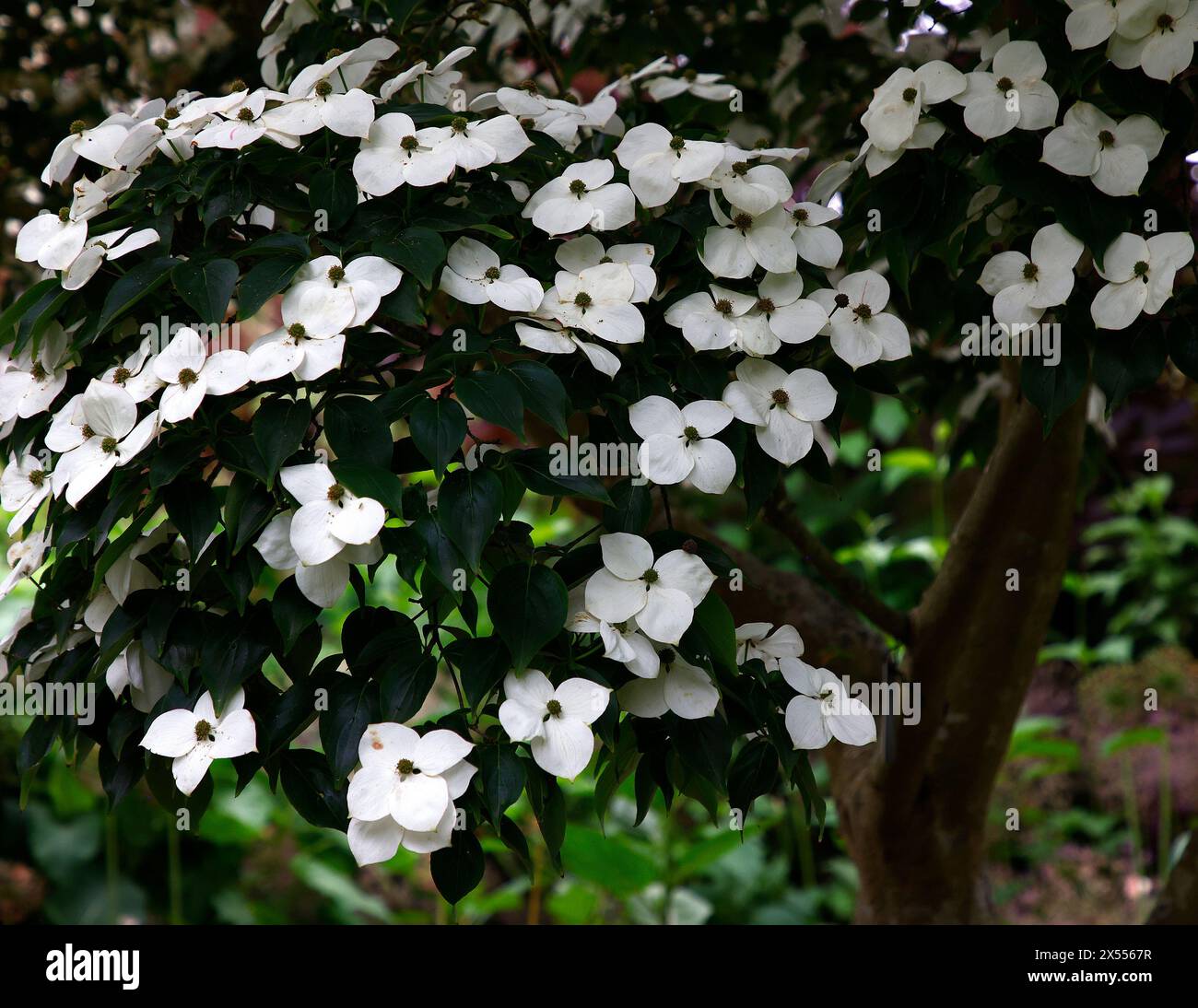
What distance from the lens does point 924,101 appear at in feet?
2.97

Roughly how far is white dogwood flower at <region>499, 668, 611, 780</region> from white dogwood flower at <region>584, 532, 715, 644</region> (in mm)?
51

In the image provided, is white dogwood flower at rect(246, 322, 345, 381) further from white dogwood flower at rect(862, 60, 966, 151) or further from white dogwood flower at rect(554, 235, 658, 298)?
white dogwood flower at rect(862, 60, 966, 151)

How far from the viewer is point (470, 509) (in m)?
0.73

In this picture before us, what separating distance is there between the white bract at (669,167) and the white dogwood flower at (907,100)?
132 millimetres

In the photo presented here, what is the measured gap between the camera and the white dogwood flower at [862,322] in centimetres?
89

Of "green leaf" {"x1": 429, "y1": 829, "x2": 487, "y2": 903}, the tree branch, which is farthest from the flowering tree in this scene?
the tree branch

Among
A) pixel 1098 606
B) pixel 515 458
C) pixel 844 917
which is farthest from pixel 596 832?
pixel 1098 606

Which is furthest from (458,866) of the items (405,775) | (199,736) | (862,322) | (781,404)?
(862,322)

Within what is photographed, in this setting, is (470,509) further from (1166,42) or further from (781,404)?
(1166,42)

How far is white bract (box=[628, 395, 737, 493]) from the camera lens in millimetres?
789

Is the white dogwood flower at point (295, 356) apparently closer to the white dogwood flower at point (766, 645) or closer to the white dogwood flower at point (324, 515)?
the white dogwood flower at point (324, 515)

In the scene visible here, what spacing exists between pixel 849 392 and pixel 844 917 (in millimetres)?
2076
